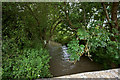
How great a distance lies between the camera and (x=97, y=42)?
254 cm

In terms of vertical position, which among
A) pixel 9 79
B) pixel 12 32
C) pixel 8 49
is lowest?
pixel 9 79

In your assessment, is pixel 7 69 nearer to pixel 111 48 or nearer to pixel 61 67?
pixel 61 67

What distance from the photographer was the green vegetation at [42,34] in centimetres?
248

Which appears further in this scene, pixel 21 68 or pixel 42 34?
pixel 42 34

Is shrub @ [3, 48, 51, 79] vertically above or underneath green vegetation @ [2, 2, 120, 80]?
underneath

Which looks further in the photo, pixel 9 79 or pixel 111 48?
pixel 111 48

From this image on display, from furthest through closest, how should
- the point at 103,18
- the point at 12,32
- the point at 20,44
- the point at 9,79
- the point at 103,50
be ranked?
1. the point at 103,50
2. the point at 103,18
3. the point at 20,44
4. the point at 12,32
5. the point at 9,79

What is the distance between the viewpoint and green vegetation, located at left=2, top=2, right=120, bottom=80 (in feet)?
8.14

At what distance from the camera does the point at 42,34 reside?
4301 millimetres

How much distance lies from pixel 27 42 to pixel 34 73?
3.83ft

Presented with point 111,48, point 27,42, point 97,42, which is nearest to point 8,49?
point 27,42

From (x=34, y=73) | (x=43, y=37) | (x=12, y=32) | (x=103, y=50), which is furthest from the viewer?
(x=43, y=37)

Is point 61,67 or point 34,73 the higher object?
point 34,73

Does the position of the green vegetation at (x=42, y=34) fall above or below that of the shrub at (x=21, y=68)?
above
